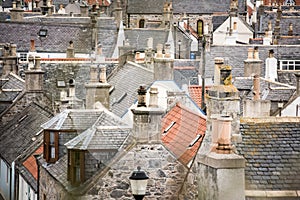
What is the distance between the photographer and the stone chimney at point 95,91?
803 centimetres

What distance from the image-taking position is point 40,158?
10.0 m

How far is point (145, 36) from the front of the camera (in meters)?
12.8

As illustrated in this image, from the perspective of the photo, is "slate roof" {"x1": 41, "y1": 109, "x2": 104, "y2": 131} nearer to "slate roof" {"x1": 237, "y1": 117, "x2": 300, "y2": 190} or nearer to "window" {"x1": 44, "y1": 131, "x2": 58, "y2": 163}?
"window" {"x1": 44, "y1": 131, "x2": 58, "y2": 163}

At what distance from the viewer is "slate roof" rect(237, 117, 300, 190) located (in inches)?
250

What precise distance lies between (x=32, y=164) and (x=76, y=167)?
430 cm

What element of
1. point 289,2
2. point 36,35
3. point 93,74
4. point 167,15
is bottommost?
point 36,35

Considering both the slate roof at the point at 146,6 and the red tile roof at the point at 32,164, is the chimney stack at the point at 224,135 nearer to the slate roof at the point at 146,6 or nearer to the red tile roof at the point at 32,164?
the slate roof at the point at 146,6

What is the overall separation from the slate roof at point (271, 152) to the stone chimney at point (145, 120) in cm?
59

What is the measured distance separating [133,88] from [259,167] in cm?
155

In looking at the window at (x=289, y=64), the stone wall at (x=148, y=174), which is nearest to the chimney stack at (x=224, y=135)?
the stone wall at (x=148, y=174)

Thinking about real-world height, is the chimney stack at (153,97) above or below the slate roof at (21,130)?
above

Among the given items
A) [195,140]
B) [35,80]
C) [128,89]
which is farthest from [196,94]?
[35,80]

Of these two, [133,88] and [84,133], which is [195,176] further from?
[133,88]

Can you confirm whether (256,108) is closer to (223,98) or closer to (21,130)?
(21,130)
